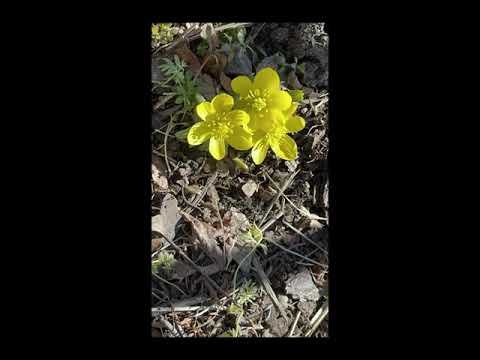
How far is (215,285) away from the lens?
2.89 metres

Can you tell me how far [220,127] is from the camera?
9.25ft

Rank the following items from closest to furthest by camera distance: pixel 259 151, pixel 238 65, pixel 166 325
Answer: pixel 166 325
pixel 259 151
pixel 238 65

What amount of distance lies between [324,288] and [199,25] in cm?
157

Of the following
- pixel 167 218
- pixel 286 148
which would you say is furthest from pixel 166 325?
pixel 286 148

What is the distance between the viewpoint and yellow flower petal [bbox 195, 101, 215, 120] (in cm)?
280

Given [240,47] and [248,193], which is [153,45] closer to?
[240,47]

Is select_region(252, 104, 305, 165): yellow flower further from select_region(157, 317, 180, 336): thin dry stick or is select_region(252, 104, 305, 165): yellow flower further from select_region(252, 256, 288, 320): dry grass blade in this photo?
select_region(157, 317, 180, 336): thin dry stick

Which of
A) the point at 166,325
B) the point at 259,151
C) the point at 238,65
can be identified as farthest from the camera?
the point at 238,65

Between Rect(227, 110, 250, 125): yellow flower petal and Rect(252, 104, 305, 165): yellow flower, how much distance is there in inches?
3.8

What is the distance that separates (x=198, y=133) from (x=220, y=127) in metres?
0.13

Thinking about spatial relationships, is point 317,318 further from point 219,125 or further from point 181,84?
point 181,84

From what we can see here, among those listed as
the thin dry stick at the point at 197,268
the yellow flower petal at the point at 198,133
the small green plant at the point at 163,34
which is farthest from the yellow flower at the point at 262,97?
the thin dry stick at the point at 197,268

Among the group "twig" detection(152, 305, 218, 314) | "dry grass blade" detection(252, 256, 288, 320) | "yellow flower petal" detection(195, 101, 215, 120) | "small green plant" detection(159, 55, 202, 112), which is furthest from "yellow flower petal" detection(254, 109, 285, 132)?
"twig" detection(152, 305, 218, 314)

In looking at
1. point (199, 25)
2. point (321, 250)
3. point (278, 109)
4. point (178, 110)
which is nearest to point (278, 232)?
point (321, 250)
